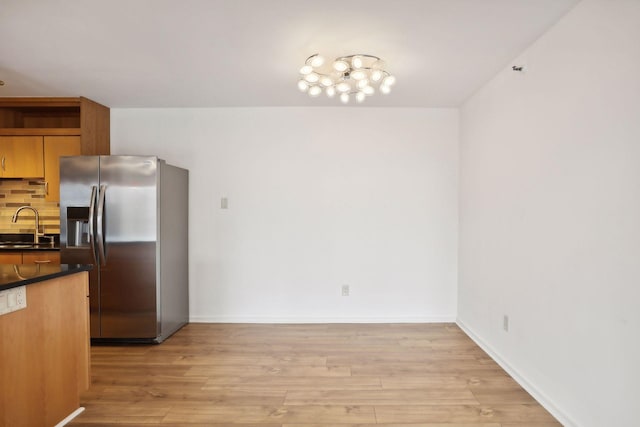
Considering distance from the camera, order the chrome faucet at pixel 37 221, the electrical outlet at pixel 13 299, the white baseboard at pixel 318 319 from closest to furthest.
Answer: the electrical outlet at pixel 13 299, the chrome faucet at pixel 37 221, the white baseboard at pixel 318 319

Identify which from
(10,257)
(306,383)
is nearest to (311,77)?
(306,383)

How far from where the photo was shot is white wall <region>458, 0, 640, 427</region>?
1641 mm

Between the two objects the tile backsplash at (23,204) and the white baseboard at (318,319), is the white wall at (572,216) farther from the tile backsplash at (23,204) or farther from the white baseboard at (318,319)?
the tile backsplash at (23,204)

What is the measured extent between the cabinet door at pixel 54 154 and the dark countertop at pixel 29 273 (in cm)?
183

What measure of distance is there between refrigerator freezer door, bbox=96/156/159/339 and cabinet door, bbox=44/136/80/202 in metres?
0.66

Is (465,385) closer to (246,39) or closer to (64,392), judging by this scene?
(64,392)

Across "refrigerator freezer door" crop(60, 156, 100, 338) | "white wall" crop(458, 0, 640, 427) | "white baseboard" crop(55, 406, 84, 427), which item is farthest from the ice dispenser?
"white wall" crop(458, 0, 640, 427)

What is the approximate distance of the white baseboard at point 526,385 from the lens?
205 cm

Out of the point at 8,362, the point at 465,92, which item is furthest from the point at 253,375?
the point at 465,92

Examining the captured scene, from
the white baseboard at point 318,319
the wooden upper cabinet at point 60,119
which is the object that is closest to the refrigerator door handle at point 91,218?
the wooden upper cabinet at point 60,119

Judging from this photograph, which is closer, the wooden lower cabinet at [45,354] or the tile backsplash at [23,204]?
the wooden lower cabinet at [45,354]

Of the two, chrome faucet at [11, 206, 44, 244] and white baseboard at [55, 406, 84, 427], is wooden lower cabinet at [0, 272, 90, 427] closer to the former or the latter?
white baseboard at [55, 406, 84, 427]

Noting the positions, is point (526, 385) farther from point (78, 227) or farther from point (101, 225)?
point (78, 227)

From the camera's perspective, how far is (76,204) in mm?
3209
